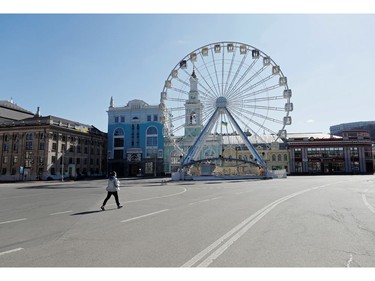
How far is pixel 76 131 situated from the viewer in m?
77.6

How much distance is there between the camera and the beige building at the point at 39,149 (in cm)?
6831

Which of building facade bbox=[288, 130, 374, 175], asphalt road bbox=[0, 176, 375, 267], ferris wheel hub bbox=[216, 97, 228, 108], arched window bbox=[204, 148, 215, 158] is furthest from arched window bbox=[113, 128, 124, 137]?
asphalt road bbox=[0, 176, 375, 267]

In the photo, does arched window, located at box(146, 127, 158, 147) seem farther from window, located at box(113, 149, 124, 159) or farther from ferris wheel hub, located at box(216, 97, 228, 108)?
ferris wheel hub, located at box(216, 97, 228, 108)

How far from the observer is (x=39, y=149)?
6912 centimetres

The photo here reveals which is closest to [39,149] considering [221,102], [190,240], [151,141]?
[151,141]

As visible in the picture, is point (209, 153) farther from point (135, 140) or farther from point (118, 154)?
point (118, 154)

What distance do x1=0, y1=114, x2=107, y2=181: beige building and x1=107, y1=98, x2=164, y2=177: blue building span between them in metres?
10.1

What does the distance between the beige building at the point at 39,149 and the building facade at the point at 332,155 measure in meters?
61.4

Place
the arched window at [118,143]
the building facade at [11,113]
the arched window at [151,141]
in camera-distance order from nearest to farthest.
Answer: the building facade at [11,113] < the arched window at [151,141] < the arched window at [118,143]

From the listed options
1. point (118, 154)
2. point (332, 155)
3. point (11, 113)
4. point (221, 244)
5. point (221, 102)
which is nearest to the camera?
point (221, 244)

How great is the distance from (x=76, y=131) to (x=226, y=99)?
47021mm

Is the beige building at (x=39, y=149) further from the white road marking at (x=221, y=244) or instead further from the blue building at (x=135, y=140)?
the white road marking at (x=221, y=244)

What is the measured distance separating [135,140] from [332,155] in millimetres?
57616

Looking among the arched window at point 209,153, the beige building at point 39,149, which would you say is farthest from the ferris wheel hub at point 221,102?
the beige building at point 39,149
